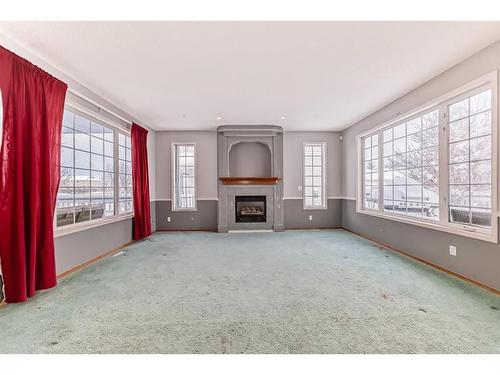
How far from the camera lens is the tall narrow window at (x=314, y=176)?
20.8 feet

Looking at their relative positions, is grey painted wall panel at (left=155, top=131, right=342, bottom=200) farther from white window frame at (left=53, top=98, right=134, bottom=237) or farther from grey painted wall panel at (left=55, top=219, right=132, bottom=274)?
grey painted wall panel at (left=55, top=219, right=132, bottom=274)

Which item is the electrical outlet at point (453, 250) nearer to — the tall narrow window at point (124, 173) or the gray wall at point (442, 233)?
the gray wall at point (442, 233)

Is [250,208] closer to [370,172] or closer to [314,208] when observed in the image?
[314,208]

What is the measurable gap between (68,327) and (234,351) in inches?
54.0

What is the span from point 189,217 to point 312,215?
3.31m

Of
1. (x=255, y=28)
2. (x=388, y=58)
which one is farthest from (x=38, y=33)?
(x=388, y=58)

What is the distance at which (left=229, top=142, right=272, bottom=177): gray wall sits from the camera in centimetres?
639

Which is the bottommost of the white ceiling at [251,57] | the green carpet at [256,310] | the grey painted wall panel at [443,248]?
the green carpet at [256,310]

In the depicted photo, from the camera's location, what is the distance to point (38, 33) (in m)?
2.21

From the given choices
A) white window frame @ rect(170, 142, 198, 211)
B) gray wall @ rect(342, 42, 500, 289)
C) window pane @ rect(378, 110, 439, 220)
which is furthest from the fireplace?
window pane @ rect(378, 110, 439, 220)

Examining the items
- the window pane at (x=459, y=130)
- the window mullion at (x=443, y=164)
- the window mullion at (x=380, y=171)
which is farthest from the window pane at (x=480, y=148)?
the window mullion at (x=380, y=171)

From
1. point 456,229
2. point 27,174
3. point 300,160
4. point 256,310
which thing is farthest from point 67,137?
point 456,229

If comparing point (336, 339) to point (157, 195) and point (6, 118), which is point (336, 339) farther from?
point (157, 195)

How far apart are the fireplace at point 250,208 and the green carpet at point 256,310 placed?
8.60 ft
